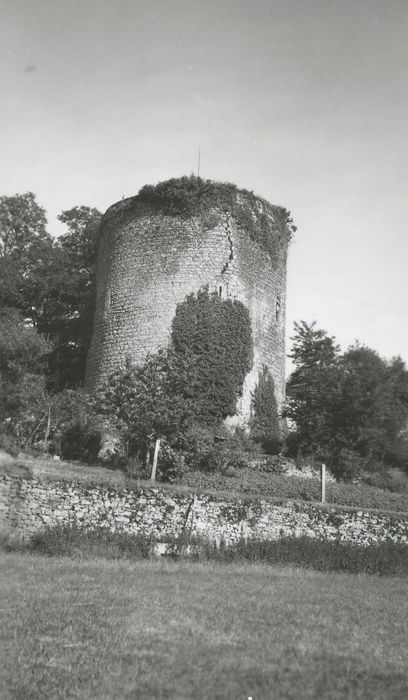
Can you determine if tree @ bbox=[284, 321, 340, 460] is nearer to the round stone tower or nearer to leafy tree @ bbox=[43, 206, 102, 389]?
the round stone tower

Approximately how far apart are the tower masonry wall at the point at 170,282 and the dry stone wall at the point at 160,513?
29.1 feet

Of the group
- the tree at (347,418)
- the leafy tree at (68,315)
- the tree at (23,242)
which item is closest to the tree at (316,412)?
the tree at (347,418)

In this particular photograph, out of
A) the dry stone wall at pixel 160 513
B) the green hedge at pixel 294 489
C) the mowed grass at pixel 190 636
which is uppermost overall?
the green hedge at pixel 294 489

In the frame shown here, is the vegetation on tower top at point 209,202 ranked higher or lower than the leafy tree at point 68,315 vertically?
higher

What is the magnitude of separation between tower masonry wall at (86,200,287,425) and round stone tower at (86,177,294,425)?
38 mm

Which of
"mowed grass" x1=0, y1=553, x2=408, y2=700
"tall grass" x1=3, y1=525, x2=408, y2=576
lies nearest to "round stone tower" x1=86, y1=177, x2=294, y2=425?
"tall grass" x1=3, y1=525, x2=408, y2=576

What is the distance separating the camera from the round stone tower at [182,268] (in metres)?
21.8

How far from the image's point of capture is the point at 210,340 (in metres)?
20.9

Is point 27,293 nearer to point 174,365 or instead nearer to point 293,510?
point 174,365

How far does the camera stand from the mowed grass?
4172mm

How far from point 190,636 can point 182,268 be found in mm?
17557

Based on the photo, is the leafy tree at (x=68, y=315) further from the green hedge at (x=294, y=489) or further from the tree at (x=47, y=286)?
the green hedge at (x=294, y=489)

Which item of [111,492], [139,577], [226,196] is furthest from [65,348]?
[139,577]

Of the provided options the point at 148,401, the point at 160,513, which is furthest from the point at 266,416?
the point at 160,513
